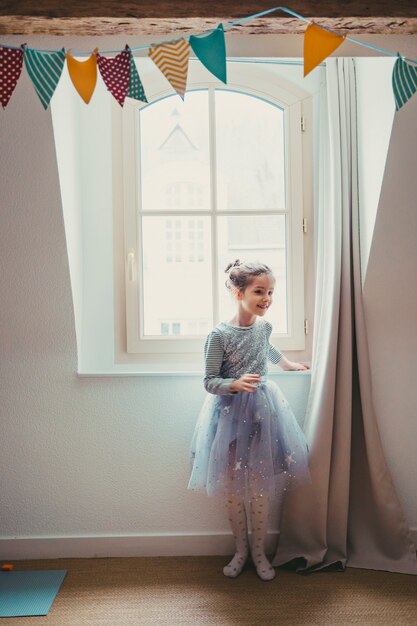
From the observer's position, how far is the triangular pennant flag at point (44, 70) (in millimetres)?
1853

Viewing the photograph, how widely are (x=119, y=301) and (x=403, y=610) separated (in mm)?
1604

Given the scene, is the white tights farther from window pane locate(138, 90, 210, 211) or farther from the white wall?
window pane locate(138, 90, 210, 211)

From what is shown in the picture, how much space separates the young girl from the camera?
2.22m

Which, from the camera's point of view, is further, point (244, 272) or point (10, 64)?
point (244, 272)

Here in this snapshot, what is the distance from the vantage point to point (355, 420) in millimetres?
2453

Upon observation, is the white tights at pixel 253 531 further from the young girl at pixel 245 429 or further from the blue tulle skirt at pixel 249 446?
the blue tulle skirt at pixel 249 446

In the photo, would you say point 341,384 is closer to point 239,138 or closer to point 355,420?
point 355,420

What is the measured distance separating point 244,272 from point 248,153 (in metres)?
0.67

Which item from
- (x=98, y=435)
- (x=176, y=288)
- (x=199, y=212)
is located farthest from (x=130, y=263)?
(x=98, y=435)

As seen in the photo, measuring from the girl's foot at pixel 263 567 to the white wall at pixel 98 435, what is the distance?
0.72 ft

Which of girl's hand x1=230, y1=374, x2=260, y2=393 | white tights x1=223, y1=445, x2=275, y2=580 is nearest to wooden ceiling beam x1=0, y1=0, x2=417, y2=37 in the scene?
girl's hand x1=230, y1=374, x2=260, y2=393

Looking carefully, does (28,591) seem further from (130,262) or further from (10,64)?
(10,64)

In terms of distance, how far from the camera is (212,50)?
178cm

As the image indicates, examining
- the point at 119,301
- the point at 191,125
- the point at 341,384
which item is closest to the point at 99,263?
the point at 119,301
